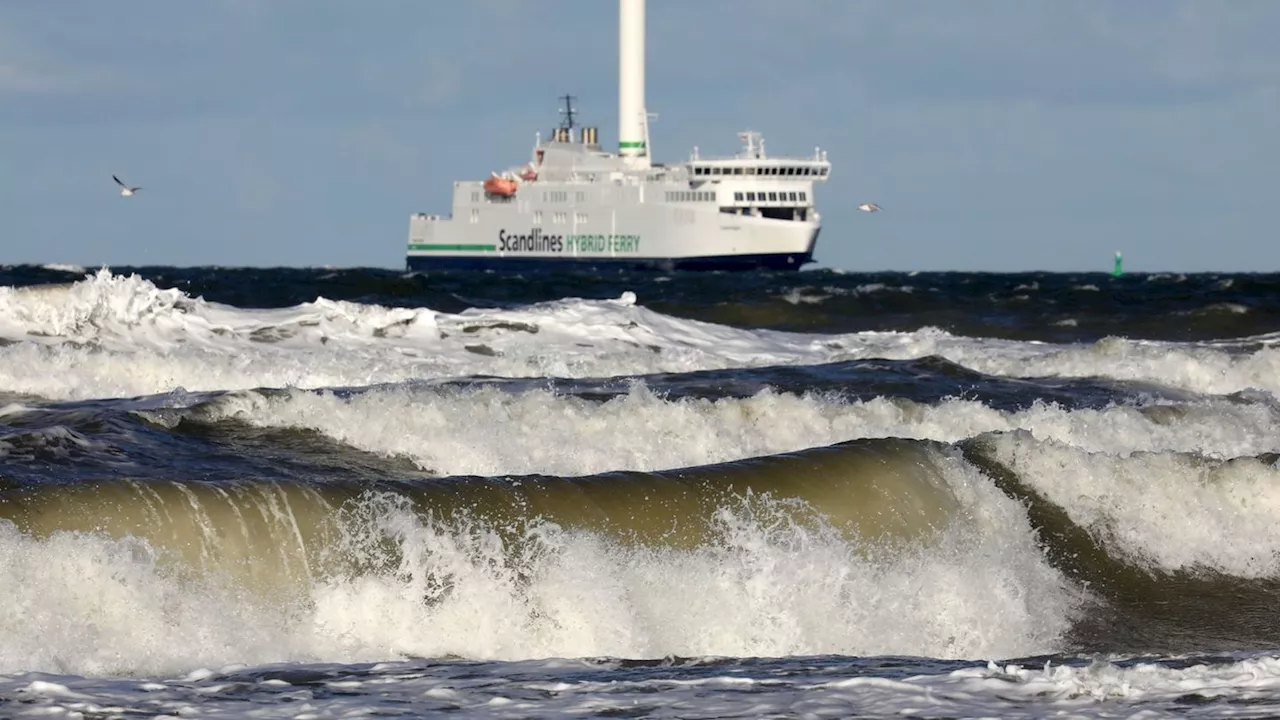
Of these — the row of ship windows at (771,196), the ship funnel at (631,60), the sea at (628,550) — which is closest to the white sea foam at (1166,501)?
the sea at (628,550)

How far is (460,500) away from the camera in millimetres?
8531

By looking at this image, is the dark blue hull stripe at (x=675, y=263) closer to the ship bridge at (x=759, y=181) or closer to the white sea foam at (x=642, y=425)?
the ship bridge at (x=759, y=181)

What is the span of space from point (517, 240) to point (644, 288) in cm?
4328

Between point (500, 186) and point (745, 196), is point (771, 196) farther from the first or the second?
point (500, 186)

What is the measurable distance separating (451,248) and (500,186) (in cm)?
505

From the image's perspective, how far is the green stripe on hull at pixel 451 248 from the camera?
8975 cm

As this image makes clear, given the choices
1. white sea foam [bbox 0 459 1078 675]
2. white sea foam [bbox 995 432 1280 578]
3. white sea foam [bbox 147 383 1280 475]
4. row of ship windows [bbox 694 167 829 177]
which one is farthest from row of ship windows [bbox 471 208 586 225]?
white sea foam [bbox 0 459 1078 675]

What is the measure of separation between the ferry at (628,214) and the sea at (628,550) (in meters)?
65.6

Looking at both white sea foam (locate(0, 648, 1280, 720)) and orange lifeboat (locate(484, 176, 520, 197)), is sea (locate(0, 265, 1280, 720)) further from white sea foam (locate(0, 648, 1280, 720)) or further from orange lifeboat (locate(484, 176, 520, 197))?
orange lifeboat (locate(484, 176, 520, 197))

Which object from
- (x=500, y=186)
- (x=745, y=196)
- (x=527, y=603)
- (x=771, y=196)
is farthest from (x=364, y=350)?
(x=500, y=186)

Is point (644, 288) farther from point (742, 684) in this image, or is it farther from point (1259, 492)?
point (742, 684)

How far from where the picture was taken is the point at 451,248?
3588 inches

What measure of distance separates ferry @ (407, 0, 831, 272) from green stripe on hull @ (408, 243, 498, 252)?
0.05 metres

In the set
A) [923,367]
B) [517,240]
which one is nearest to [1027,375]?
[923,367]
